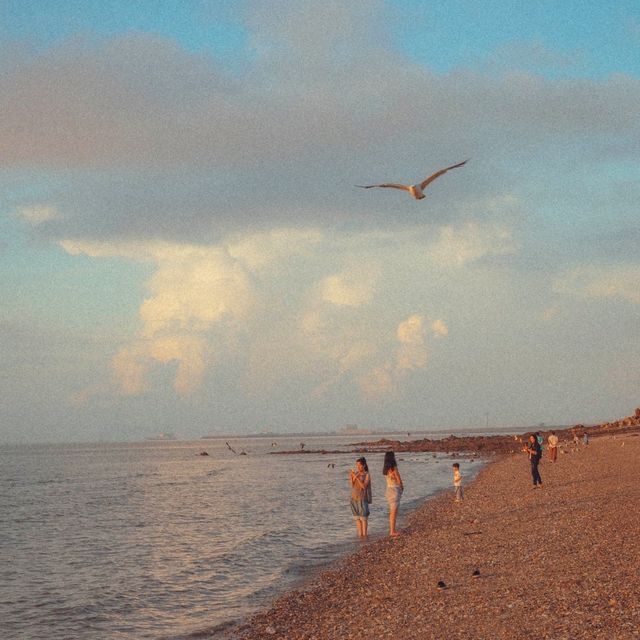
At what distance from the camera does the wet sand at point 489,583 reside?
9.52 m

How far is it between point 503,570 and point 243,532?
1464 centimetres

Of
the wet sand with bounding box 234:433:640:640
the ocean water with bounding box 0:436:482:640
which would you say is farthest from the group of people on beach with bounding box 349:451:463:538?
the ocean water with bounding box 0:436:482:640

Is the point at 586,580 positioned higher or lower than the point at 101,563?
higher

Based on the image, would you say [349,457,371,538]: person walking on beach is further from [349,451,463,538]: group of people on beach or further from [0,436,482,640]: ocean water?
[0,436,482,640]: ocean water

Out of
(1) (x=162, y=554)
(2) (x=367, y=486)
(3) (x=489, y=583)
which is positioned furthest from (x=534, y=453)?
(3) (x=489, y=583)

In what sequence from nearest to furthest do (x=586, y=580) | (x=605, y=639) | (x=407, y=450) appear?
(x=605, y=639) < (x=586, y=580) < (x=407, y=450)

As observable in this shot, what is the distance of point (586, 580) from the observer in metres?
11.2

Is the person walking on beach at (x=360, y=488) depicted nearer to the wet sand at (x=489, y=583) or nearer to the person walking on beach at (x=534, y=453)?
the wet sand at (x=489, y=583)

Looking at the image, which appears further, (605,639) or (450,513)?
(450,513)

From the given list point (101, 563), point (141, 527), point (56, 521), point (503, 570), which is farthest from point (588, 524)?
point (56, 521)

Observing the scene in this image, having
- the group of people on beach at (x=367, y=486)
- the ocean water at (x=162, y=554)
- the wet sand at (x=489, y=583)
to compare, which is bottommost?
the ocean water at (x=162, y=554)

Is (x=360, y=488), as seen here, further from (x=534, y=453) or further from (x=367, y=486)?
(x=534, y=453)

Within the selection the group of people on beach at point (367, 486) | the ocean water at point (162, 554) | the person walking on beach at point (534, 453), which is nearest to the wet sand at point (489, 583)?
the group of people on beach at point (367, 486)

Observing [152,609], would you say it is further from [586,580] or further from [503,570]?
[586,580]
